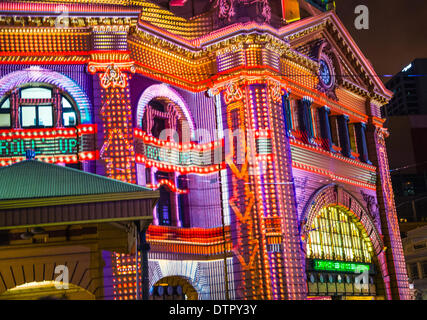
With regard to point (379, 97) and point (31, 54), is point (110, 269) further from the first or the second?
point (379, 97)

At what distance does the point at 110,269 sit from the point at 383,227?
23.9m

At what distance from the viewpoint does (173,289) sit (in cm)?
3262

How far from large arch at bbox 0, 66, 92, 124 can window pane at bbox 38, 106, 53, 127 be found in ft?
4.19

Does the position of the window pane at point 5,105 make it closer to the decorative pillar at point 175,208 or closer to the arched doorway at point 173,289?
the decorative pillar at point 175,208

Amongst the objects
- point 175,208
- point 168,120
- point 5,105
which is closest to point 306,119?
point 168,120

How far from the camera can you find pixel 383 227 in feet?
148

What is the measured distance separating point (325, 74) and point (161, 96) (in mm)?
13952

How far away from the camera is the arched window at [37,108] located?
30.8m

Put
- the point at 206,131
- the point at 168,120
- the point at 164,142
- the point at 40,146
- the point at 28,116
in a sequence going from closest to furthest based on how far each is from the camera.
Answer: the point at 40,146, the point at 28,116, the point at 164,142, the point at 168,120, the point at 206,131

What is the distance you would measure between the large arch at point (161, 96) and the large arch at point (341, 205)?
27.2ft

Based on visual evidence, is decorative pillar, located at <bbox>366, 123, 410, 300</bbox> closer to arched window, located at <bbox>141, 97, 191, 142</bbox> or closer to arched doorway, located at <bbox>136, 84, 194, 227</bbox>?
arched doorway, located at <bbox>136, 84, 194, 227</bbox>

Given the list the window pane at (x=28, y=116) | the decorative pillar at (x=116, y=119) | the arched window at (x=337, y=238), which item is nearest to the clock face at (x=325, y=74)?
the arched window at (x=337, y=238)

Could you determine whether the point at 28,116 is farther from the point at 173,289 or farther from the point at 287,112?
the point at 287,112

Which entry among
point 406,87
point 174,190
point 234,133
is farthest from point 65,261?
point 406,87
